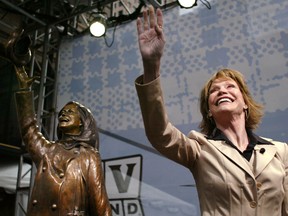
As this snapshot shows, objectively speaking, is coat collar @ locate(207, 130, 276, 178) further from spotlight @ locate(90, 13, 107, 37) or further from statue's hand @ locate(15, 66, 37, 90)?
spotlight @ locate(90, 13, 107, 37)

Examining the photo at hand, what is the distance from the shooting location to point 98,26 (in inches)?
172

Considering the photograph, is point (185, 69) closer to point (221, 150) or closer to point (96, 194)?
point (96, 194)

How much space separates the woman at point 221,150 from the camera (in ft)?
3.30

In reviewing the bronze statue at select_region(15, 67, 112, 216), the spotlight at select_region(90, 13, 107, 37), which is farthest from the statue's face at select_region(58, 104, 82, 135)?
the spotlight at select_region(90, 13, 107, 37)

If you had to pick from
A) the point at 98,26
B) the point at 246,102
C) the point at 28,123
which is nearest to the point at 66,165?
the point at 28,123

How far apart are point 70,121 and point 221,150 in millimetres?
1296

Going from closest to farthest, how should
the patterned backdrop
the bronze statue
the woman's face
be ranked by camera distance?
the woman's face → the bronze statue → the patterned backdrop

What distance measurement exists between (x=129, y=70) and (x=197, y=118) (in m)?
1.11

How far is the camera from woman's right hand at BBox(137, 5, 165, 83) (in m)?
1.00

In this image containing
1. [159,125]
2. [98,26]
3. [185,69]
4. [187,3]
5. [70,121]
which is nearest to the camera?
[159,125]

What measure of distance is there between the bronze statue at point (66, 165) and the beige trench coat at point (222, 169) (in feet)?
3.35

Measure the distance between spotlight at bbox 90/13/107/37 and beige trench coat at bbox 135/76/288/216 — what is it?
341cm

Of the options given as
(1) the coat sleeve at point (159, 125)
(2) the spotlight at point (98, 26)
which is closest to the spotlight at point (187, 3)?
(2) the spotlight at point (98, 26)

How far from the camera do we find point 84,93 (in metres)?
4.67
